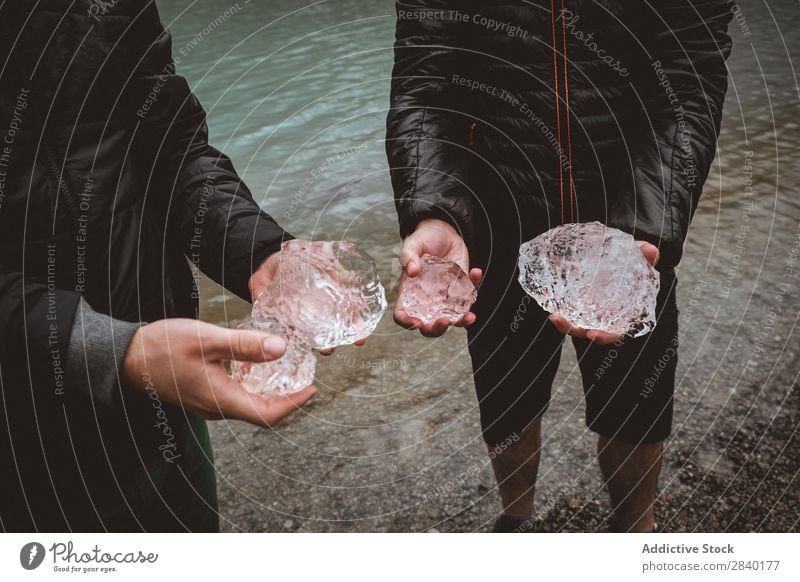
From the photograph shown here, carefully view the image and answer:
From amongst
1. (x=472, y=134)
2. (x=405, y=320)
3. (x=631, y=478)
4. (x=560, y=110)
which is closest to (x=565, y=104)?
(x=560, y=110)

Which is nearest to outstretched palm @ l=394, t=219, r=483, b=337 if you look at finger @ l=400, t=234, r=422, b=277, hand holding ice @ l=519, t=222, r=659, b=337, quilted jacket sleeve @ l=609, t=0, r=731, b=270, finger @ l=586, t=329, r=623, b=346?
finger @ l=400, t=234, r=422, b=277

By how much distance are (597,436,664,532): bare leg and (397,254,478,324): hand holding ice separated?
0.59 metres

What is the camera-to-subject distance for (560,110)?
1316 millimetres

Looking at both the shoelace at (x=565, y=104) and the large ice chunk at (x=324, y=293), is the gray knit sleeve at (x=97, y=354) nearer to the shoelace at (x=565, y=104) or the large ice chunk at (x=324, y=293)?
the large ice chunk at (x=324, y=293)

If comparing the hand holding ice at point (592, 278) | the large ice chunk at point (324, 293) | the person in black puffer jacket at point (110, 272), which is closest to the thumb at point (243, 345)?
the person in black puffer jacket at point (110, 272)

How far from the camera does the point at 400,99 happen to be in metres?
1.45

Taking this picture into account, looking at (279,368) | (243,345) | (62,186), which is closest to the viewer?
(243,345)

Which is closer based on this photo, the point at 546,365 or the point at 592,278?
the point at 592,278

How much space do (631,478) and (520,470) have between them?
31 centimetres

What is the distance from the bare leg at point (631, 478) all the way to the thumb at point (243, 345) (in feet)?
3.45

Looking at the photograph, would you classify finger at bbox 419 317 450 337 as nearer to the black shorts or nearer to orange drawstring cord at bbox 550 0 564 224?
the black shorts

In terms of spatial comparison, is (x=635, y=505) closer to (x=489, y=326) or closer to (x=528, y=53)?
(x=489, y=326)

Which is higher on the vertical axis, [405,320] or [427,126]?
[427,126]

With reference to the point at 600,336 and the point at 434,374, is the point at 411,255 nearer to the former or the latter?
the point at 600,336
